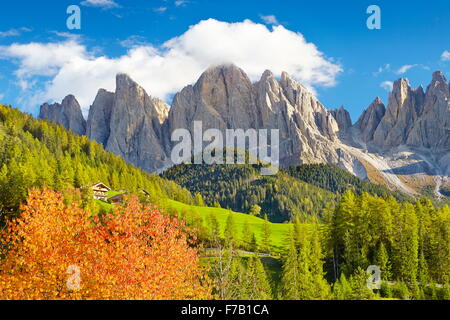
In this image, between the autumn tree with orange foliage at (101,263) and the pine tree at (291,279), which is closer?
the autumn tree with orange foliage at (101,263)

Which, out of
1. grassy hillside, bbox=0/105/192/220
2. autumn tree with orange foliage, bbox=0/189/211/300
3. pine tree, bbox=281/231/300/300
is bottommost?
pine tree, bbox=281/231/300/300

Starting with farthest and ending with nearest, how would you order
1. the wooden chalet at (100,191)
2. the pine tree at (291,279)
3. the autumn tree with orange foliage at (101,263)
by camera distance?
the wooden chalet at (100,191)
the pine tree at (291,279)
the autumn tree with orange foliage at (101,263)

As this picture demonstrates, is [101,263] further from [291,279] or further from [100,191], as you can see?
[100,191]

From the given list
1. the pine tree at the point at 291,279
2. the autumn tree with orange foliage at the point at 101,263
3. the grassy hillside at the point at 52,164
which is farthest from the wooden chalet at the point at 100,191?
the autumn tree with orange foliage at the point at 101,263

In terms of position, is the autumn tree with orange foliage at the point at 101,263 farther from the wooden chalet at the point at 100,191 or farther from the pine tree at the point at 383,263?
the wooden chalet at the point at 100,191

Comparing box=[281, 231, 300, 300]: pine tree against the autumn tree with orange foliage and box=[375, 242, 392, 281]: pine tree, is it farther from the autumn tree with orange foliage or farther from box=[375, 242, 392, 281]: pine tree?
the autumn tree with orange foliage

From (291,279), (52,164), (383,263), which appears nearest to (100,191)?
(52,164)

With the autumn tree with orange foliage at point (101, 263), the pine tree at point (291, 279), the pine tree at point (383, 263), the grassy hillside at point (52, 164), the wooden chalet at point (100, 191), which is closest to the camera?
the autumn tree with orange foliage at point (101, 263)

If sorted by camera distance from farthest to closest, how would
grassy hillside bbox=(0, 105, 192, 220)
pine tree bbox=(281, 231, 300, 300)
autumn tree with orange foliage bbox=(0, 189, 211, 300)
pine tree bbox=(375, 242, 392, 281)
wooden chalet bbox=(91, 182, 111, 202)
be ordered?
wooden chalet bbox=(91, 182, 111, 202), grassy hillside bbox=(0, 105, 192, 220), pine tree bbox=(375, 242, 392, 281), pine tree bbox=(281, 231, 300, 300), autumn tree with orange foliage bbox=(0, 189, 211, 300)

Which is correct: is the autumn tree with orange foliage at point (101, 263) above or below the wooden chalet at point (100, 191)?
below

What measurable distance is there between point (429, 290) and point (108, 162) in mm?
109701

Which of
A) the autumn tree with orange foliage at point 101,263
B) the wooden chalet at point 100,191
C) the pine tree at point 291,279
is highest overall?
the wooden chalet at point 100,191

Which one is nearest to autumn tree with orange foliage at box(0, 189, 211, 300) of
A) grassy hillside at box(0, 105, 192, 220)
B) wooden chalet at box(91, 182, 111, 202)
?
grassy hillside at box(0, 105, 192, 220)

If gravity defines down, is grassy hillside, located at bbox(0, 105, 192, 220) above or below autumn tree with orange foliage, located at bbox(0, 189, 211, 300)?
above
